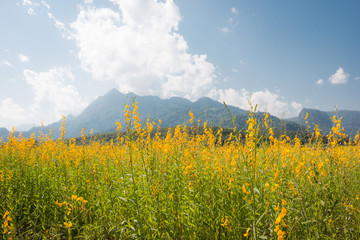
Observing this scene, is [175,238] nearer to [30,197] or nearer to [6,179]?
[30,197]

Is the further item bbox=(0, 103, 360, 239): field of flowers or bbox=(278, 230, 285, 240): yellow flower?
bbox=(0, 103, 360, 239): field of flowers

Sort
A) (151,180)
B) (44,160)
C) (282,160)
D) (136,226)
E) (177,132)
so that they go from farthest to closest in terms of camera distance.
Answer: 1. (44,160)
2. (177,132)
3. (282,160)
4. (151,180)
5. (136,226)

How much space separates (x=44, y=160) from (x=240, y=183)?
5.60 metres

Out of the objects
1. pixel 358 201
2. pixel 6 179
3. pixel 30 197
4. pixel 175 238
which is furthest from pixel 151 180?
pixel 6 179

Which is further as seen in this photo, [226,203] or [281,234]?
[226,203]

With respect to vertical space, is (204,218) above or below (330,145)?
below

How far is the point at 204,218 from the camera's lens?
254cm

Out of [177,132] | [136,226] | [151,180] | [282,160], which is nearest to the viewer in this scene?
[136,226]

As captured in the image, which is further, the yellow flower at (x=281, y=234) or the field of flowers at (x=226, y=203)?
the field of flowers at (x=226, y=203)

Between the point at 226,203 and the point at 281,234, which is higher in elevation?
the point at 281,234

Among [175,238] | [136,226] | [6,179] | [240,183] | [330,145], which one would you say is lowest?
[175,238]

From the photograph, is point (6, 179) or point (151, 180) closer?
point (151, 180)

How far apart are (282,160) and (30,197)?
5.56 metres

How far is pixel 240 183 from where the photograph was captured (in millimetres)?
2639
